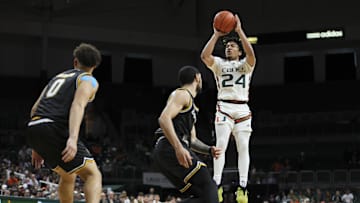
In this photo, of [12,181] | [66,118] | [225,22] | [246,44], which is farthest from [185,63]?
[66,118]

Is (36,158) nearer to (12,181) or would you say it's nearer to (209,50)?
(209,50)

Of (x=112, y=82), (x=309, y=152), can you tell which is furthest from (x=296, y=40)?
(x=112, y=82)

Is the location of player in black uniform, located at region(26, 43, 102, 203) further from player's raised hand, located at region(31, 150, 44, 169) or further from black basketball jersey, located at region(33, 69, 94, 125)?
player's raised hand, located at region(31, 150, 44, 169)

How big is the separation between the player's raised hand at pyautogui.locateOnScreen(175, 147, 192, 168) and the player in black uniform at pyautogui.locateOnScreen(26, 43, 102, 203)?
984 millimetres

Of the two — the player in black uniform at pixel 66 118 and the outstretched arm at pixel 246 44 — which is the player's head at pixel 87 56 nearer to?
the player in black uniform at pixel 66 118

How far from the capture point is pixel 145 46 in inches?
1526

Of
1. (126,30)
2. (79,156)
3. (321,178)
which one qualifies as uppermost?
(126,30)

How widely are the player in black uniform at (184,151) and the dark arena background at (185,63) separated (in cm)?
2533

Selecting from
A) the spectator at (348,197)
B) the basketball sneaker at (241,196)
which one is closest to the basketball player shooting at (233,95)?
the basketball sneaker at (241,196)

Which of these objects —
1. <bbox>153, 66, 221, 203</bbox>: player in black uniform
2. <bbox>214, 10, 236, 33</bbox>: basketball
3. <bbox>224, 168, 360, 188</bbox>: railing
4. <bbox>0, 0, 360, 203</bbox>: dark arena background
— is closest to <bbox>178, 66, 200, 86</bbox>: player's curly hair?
<bbox>153, 66, 221, 203</bbox>: player in black uniform

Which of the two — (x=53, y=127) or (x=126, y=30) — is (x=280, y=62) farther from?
(x=53, y=127)

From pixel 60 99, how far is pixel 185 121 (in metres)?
1.52

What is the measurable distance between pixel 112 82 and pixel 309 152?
1276 cm

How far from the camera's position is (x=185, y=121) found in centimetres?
761
